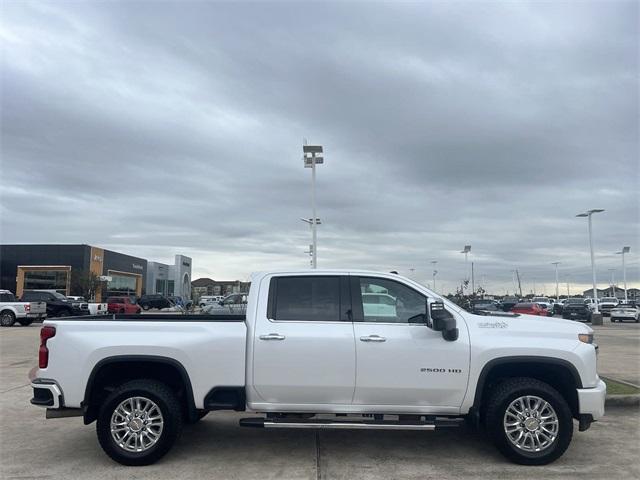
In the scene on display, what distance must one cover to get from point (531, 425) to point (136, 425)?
3924mm

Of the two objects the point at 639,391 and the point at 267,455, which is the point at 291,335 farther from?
the point at 639,391

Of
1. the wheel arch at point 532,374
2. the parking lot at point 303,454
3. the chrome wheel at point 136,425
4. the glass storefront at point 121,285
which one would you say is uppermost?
the glass storefront at point 121,285

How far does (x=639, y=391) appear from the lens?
8.51 metres

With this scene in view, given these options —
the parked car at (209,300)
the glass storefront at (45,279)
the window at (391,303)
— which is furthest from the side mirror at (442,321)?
the glass storefront at (45,279)

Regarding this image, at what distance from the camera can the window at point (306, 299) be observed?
5.71 metres

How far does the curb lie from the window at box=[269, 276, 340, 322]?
492 cm

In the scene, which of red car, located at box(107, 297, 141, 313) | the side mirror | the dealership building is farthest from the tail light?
the dealership building

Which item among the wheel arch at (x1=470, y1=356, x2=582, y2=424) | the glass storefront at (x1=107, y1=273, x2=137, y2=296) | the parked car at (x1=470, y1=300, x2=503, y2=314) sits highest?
the glass storefront at (x1=107, y1=273, x2=137, y2=296)

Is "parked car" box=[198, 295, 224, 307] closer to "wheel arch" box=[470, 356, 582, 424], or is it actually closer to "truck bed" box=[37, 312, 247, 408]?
"truck bed" box=[37, 312, 247, 408]

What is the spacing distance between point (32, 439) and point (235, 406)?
2816mm

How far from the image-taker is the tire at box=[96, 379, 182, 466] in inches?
215

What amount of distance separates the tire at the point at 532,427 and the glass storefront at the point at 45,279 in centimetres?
6005

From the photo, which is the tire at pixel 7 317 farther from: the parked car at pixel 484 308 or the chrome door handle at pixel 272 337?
the chrome door handle at pixel 272 337

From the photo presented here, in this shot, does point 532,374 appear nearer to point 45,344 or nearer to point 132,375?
point 132,375
